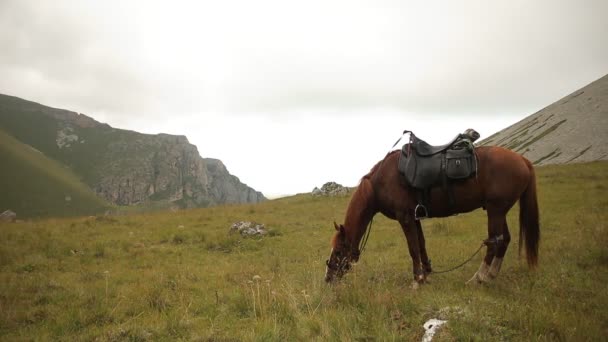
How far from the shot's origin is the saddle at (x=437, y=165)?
6523 millimetres

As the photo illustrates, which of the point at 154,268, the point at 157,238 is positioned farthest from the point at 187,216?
the point at 154,268

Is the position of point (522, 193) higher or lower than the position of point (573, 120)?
lower

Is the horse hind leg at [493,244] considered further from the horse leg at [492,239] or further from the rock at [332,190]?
the rock at [332,190]

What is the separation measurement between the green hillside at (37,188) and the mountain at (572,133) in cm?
15624

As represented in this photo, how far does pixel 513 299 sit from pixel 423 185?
241cm

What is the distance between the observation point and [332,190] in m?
28.7

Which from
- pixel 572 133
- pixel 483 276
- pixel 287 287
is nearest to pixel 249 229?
pixel 287 287

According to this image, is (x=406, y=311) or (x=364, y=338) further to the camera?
(x=406, y=311)

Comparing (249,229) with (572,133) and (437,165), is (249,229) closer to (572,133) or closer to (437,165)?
(437,165)

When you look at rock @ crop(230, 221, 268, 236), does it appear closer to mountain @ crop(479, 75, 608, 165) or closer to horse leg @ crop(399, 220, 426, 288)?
horse leg @ crop(399, 220, 426, 288)

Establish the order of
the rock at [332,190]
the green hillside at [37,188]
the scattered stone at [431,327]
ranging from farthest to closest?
the green hillside at [37,188], the rock at [332,190], the scattered stone at [431,327]

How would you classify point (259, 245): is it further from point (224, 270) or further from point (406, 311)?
point (406, 311)

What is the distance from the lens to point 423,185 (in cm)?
666

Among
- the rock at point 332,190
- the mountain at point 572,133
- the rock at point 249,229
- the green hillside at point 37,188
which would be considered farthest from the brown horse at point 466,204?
the green hillside at point 37,188
